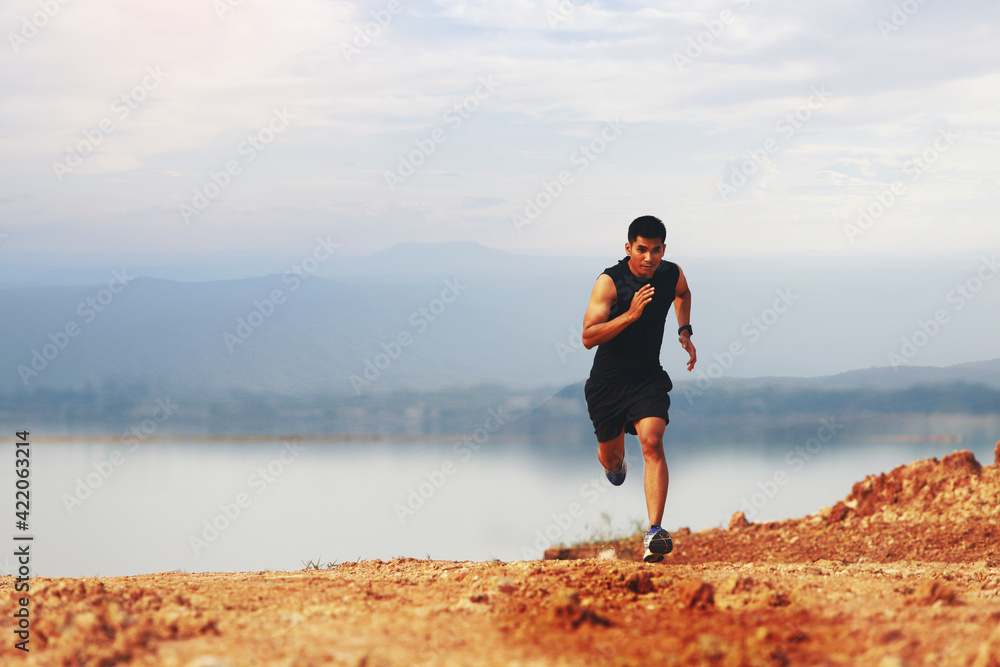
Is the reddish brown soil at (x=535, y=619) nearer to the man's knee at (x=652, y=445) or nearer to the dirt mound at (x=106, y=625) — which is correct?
the dirt mound at (x=106, y=625)

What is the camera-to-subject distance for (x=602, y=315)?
265 inches

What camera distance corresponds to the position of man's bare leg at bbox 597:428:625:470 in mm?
7594

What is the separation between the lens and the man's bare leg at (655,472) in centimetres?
659

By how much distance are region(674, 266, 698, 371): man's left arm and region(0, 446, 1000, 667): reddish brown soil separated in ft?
6.15

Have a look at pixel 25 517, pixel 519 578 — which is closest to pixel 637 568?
pixel 519 578

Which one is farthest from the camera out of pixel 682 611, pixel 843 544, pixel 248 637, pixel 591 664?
pixel 843 544

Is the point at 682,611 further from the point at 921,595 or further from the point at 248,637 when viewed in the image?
the point at 248,637

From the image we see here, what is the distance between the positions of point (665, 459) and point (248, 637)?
3.59 metres

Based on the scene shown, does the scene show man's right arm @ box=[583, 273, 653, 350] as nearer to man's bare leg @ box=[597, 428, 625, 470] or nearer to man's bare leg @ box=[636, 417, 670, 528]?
man's bare leg @ box=[636, 417, 670, 528]

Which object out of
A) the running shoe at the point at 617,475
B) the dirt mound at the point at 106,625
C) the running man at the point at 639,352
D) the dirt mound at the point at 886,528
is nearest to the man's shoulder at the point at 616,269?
the running man at the point at 639,352

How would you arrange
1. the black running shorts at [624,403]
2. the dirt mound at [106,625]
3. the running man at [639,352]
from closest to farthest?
the dirt mound at [106,625] → the running man at [639,352] → the black running shorts at [624,403]

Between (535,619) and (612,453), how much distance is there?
11.6 ft

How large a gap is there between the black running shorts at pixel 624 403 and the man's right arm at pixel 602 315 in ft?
1.74

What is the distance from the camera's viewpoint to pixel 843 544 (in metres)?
11.1
